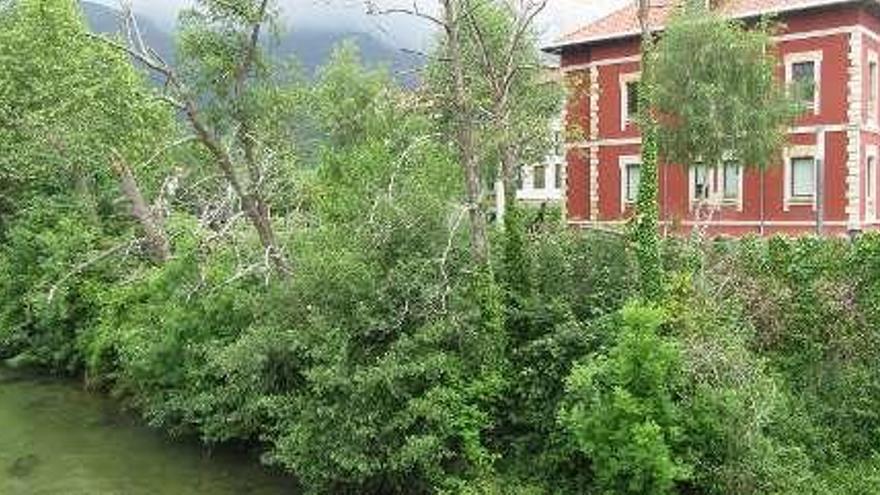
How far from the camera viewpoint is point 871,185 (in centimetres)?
3491

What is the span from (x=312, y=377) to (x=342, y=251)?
2179 millimetres

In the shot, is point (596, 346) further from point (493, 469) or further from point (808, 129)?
point (808, 129)

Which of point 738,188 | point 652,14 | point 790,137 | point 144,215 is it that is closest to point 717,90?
point 790,137

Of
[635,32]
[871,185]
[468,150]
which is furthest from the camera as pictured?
[635,32]

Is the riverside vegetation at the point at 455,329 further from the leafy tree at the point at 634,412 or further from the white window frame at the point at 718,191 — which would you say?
the white window frame at the point at 718,191

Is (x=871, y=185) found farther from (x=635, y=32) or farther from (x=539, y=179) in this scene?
(x=539, y=179)

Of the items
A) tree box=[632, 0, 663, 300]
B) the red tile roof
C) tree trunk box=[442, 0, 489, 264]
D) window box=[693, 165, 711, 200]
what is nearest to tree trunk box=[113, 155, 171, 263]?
tree trunk box=[442, 0, 489, 264]

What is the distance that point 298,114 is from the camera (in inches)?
858

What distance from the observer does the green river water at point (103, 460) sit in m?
18.7

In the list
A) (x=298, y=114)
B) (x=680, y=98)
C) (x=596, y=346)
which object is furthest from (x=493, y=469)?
(x=680, y=98)

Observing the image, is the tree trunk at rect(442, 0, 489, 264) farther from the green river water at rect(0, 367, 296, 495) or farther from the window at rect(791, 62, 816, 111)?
the window at rect(791, 62, 816, 111)

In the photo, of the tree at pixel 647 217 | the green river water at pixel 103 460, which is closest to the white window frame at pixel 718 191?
the tree at pixel 647 217

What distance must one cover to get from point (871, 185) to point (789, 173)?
9.55 feet

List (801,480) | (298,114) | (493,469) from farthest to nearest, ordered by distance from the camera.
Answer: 1. (298,114)
2. (493,469)
3. (801,480)
